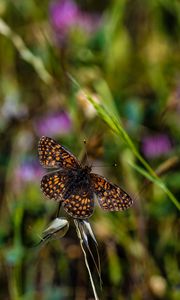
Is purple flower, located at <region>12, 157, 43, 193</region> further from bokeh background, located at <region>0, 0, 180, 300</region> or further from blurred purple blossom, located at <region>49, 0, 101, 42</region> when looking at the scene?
blurred purple blossom, located at <region>49, 0, 101, 42</region>

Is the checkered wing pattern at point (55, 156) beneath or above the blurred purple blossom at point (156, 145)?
beneath

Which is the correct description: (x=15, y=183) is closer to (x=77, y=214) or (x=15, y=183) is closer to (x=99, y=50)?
(x=99, y=50)

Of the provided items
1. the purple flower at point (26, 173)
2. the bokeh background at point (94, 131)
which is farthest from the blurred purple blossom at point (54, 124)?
the purple flower at point (26, 173)

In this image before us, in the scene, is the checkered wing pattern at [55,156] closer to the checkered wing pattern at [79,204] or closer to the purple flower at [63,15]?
the checkered wing pattern at [79,204]

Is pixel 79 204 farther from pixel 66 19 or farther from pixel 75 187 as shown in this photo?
pixel 66 19

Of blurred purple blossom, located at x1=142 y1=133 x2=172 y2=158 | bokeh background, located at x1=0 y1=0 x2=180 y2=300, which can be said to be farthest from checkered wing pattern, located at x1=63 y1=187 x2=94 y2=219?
blurred purple blossom, located at x1=142 y1=133 x2=172 y2=158

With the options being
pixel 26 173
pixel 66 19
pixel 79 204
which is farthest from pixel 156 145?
pixel 79 204
